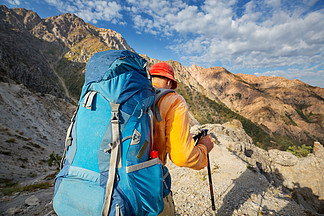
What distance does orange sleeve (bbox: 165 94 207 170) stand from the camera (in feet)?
5.65

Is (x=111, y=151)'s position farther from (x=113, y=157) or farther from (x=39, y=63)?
(x=39, y=63)

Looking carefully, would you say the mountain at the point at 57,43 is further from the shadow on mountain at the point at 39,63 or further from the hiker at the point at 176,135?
the hiker at the point at 176,135

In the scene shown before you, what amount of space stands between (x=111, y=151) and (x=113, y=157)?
6 cm

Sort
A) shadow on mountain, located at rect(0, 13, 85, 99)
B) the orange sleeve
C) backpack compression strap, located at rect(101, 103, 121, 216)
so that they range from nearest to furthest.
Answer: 1. backpack compression strap, located at rect(101, 103, 121, 216)
2. the orange sleeve
3. shadow on mountain, located at rect(0, 13, 85, 99)

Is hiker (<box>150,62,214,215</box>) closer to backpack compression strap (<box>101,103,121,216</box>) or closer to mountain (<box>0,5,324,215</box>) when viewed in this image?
backpack compression strap (<box>101,103,121,216</box>)

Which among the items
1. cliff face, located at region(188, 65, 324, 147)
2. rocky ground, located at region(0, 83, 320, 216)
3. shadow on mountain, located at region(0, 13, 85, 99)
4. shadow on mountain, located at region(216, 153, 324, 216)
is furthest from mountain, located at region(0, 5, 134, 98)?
cliff face, located at region(188, 65, 324, 147)

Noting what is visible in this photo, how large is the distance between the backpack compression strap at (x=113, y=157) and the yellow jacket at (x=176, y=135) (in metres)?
0.58

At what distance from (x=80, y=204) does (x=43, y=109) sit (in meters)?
30.0

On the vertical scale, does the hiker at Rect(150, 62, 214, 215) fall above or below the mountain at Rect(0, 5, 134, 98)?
below

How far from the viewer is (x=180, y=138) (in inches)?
68.1

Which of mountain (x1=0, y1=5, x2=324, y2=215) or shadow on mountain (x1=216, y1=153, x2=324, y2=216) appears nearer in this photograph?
shadow on mountain (x1=216, y1=153, x2=324, y2=216)

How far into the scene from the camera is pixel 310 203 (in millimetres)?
13195

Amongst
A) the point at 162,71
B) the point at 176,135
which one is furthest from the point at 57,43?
the point at 176,135

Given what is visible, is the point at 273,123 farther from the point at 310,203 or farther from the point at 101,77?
the point at 101,77
